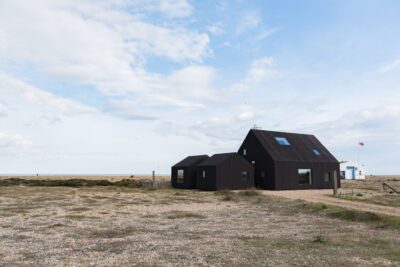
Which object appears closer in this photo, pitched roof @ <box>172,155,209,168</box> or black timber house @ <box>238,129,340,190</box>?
black timber house @ <box>238,129,340,190</box>

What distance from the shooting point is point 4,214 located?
2302 cm

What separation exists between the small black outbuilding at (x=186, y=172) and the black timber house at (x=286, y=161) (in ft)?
19.7

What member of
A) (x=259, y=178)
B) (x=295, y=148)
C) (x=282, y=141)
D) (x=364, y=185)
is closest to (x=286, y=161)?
(x=259, y=178)

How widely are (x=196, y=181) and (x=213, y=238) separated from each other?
3322cm

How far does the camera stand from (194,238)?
15453 mm

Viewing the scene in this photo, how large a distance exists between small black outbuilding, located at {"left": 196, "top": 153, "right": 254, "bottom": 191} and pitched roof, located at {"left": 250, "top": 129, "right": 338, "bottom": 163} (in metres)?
3.42

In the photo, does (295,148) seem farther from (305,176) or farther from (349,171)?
(349,171)

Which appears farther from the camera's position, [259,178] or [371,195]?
[259,178]

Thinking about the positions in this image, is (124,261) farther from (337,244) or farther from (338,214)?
(338,214)

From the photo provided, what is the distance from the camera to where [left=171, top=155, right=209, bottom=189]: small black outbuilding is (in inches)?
1956

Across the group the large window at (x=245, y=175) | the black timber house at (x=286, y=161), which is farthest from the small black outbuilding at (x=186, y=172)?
the large window at (x=245, y=175)

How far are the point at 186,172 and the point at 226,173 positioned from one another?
23.4 feet

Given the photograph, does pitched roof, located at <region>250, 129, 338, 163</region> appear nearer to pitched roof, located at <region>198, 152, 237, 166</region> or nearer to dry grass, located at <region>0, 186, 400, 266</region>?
pitched roof, located at <region>198, 152, 237, 166</region>

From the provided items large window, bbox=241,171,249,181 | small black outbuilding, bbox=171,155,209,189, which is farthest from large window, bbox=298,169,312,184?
small black outbuilding, bbox=171,155,209,189
